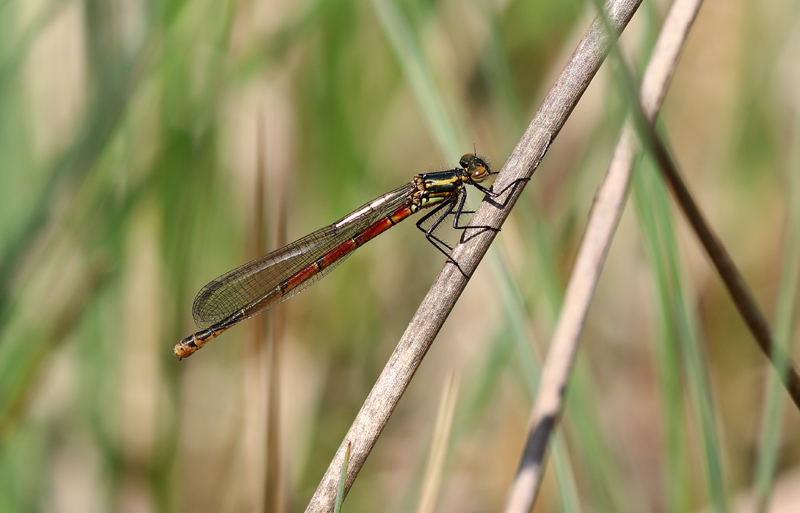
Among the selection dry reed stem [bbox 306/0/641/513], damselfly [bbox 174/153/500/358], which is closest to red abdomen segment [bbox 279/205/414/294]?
damselfly [bbox 174/153/500/358]

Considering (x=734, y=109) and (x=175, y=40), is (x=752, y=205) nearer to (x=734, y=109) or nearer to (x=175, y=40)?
(x=734, y=109)

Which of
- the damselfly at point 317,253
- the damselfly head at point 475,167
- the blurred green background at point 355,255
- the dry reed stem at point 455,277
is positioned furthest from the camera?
the damselfly at point 317,253

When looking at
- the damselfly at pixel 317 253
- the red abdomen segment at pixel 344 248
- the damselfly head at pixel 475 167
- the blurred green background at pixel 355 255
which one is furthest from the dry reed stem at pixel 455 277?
the red abdomen segment at pixel 344 248

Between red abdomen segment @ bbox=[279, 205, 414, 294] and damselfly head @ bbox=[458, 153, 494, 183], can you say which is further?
red abdomen segment @ bbox=[279, 205, 414, 294]

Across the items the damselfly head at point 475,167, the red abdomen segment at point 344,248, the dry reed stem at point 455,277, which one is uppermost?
the red abdomen segment at point 344,248

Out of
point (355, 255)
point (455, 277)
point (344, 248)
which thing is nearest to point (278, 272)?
point (344, 248)

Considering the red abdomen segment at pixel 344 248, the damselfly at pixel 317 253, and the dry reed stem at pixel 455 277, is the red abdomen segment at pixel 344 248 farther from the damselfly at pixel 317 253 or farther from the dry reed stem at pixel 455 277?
the dry reed stem at pixel 455 277

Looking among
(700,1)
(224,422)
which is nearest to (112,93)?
(224,422)

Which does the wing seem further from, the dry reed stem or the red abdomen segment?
the dry reed stem
